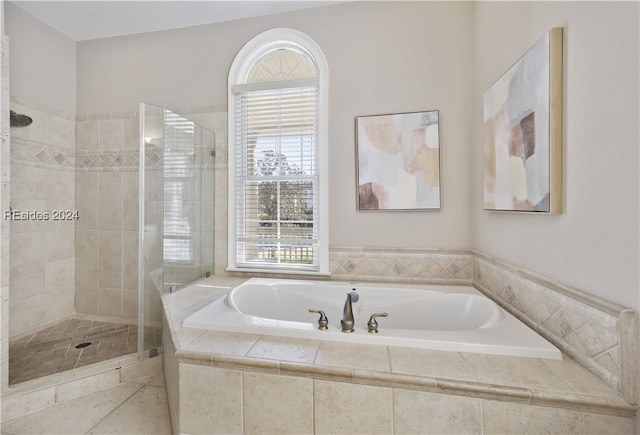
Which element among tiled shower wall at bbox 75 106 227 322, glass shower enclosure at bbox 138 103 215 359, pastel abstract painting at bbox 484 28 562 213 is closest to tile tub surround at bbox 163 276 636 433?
pastel abstract painting at bbox 484 28 562 213

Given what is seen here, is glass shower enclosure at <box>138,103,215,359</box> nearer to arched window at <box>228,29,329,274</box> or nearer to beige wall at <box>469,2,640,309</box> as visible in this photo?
arched window at <box>228,29,329,274</box>

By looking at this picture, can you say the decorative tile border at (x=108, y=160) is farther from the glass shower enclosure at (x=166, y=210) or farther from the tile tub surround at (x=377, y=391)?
the tile tub surround at (x=377, y=391)

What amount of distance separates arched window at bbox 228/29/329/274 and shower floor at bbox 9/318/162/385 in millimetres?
950

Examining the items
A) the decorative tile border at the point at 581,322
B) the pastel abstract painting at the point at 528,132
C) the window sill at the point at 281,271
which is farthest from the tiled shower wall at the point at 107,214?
the decorative tile border at the point at 581,322

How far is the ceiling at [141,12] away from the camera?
2.25 meters

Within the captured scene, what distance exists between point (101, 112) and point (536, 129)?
3.46 metres

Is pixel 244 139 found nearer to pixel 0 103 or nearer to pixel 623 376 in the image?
pixel 0 103

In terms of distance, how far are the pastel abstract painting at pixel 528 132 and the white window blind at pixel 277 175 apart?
1.26 meters

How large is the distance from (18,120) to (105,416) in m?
2.33

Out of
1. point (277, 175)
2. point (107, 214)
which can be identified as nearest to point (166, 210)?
point (277, 175)

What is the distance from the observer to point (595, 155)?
41.1 inches

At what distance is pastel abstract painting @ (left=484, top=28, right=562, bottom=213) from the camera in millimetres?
1206

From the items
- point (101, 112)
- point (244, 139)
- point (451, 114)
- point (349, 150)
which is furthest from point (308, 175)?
point (101, 112)

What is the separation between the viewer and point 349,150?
224 cm
